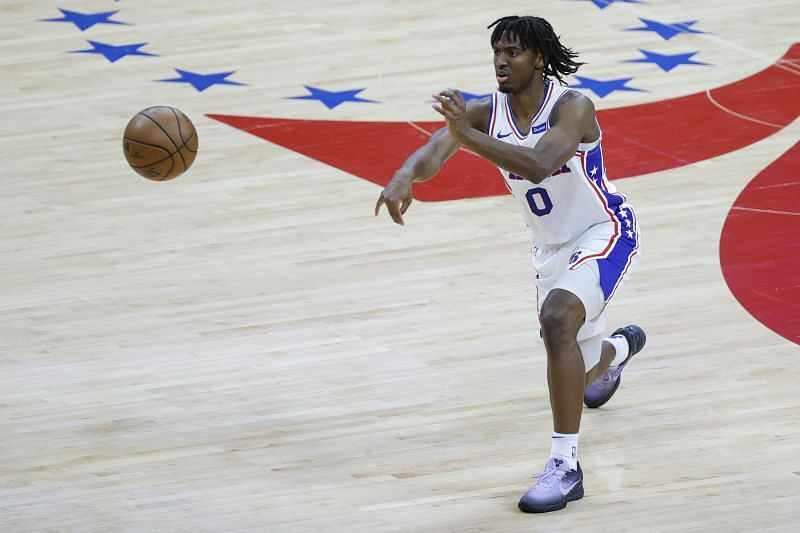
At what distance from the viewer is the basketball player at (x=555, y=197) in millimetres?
5227

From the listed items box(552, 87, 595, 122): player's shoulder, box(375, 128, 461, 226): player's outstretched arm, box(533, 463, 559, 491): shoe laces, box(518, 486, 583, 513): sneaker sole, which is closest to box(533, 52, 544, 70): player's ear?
box(552, 87, 595, 122): player's shoulder

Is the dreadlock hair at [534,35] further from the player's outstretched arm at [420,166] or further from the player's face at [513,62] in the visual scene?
the player's outstretched arm at [420,166]

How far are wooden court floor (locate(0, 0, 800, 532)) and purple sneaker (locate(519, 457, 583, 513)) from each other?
58mm

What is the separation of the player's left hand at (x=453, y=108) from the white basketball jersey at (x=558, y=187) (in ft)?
1.75

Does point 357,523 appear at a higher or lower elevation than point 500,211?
higher

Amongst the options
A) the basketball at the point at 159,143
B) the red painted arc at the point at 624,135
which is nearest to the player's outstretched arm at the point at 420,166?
the basketball at the point at 159,143

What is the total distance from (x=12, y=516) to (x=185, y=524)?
0.65 metres

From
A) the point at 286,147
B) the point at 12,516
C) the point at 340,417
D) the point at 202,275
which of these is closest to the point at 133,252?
the point at 202,275

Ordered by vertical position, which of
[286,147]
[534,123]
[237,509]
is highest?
[534,123]

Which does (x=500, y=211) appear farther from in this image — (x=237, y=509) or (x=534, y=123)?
(x=237, y=509)

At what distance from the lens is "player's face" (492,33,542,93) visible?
5.39 meters

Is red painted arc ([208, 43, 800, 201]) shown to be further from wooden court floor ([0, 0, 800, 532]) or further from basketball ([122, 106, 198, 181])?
basketball ([122, 106, 198, 181])

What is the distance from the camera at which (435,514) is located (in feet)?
17.2

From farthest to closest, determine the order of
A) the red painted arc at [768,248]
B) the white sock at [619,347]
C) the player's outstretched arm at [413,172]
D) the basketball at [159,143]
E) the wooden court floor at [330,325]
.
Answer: the red painted arc at [768,248] → the basketball at [159,143] → the white sock at [619,347] → the wooden court floor at [330,325] → the player's outstretched arm at [413,172]
